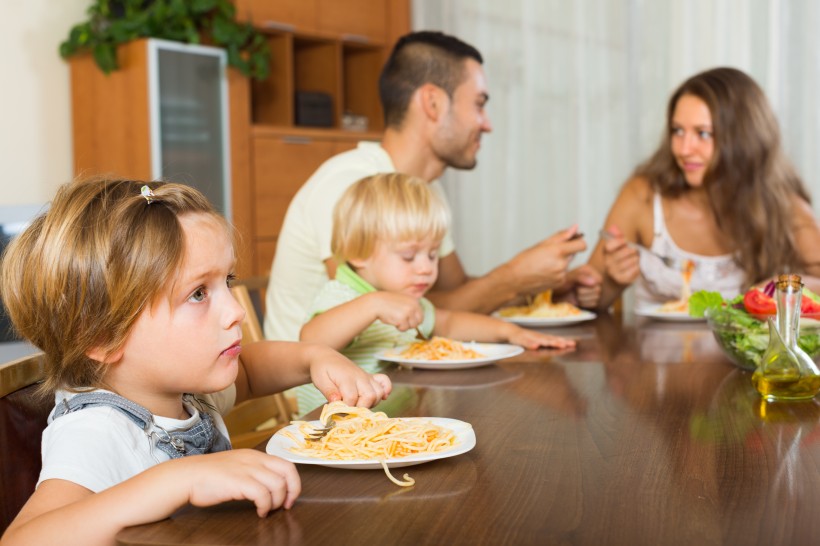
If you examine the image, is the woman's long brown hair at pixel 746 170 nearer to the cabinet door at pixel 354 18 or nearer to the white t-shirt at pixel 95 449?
the white t-shirt at pixel 95 449

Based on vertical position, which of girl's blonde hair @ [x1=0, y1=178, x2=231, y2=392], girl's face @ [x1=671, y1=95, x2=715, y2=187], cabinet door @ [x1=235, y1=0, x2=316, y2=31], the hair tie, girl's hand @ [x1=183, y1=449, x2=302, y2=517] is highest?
cabinet door @ [x1=235, y1=0, x2=316, y2=31]

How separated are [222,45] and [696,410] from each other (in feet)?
13.3

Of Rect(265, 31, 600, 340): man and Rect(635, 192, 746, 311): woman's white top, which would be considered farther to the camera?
Rect(635, 192, 746, 311): woman's white top

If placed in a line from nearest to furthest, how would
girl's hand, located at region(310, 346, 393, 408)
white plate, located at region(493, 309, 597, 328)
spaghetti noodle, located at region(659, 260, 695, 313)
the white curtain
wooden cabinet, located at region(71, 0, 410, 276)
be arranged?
girl's hand, located at region(310, 346, 393, 408), white plate, located at region(493, 309, 597, 328), spaghetti noodle, located at region(659, 260, 695, 313), the white curtain, wooden cabinet, located at region(71, 0, 410, 276)

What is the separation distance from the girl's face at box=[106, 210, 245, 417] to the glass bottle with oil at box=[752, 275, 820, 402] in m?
0.72

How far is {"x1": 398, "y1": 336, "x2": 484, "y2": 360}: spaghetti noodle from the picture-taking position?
1.64 metres

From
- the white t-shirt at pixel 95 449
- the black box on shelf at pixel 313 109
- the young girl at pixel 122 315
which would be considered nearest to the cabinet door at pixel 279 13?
the black box on shelf at pixel 313 109

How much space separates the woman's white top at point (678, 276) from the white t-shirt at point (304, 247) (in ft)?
2.29

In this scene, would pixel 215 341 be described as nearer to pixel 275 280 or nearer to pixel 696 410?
pixel 696 410

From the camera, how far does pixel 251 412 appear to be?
6.61 ft

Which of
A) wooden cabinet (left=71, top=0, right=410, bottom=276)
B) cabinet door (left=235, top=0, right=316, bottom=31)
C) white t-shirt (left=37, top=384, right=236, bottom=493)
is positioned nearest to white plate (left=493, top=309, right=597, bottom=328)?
white t-shirt (left=37, top=384, right=236, bottom=493)

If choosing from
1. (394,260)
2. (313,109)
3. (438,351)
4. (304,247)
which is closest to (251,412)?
(394,260)

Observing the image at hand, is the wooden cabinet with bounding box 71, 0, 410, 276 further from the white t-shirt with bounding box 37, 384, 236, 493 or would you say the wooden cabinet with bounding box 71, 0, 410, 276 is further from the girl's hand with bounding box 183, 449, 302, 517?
the girl's hand with bounding box 183, 449, 302, 517

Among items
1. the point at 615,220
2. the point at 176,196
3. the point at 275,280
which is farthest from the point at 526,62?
the point at 176,196
